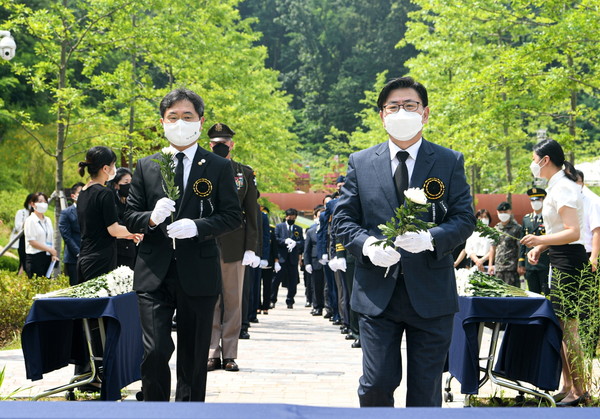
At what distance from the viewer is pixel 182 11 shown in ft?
75.5

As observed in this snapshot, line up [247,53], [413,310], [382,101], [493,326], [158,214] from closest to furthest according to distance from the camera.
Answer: [413,310] → [382,101] → [158,214] → [493,326] → [247,53]

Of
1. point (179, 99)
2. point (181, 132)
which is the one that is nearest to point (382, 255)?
point (181, 132)

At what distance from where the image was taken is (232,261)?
9.62 metres

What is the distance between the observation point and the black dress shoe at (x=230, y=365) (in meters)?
9.03

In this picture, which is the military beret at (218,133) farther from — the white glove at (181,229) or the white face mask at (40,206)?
the white face mask at (40,206)

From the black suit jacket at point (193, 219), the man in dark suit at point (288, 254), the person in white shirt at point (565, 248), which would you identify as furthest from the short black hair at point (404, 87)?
the man in dark suit at point (288, 254)

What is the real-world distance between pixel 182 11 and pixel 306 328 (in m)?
11.5

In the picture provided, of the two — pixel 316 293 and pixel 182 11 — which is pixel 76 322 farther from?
pixel 182 11

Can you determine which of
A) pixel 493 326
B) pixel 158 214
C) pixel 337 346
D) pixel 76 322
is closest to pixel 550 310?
pixel 493 326

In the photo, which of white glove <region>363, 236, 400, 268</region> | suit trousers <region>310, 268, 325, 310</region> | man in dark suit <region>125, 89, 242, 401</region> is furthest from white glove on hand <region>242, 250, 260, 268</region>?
suit trousers <region>310, 268, 325, 310</region>

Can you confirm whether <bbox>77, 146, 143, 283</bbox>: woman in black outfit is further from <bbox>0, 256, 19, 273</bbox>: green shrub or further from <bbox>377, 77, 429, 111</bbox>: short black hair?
<bbox>0, 256, 19, 273</bbox>: green shrub

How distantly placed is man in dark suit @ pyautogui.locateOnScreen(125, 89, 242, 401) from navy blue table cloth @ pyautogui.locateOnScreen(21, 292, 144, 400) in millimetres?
826

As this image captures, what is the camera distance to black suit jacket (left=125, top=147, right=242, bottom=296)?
5609mm

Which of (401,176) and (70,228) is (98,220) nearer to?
(401,176)
